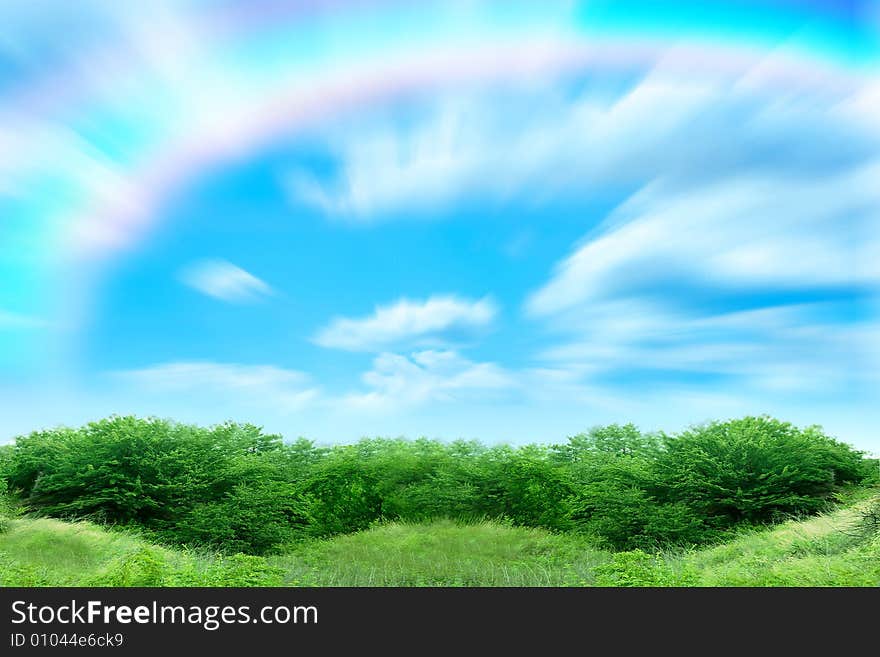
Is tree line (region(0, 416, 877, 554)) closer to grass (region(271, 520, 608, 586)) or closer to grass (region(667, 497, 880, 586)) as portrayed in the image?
grass (region(271, 520, 608, 586))

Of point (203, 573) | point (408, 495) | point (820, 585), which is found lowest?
point (820, 585)

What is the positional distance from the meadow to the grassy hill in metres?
0.04

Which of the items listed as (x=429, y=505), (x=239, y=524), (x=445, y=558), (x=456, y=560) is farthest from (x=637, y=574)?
(x=239, y=524)

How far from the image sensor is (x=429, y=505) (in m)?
10.3

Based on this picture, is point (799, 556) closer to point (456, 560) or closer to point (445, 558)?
point (456, 560)

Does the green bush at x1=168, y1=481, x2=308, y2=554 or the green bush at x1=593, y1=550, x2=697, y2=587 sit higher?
the green bush at x1=168, y1=481, x2=308, y2=554

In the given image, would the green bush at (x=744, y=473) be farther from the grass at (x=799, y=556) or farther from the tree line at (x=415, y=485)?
the grass at (x=799, y=556)

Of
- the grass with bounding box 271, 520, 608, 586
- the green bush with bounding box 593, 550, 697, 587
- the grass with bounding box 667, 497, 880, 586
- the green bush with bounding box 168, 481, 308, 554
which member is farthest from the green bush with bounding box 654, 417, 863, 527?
the green bush with bounding box 168, 481, 308, 554

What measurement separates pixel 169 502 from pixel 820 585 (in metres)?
9.31

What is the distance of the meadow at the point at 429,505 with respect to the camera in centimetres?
818

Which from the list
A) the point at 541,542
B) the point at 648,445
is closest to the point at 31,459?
the point at 541,542

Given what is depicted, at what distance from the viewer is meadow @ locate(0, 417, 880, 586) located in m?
8.18

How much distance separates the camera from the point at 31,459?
11.5 metres
